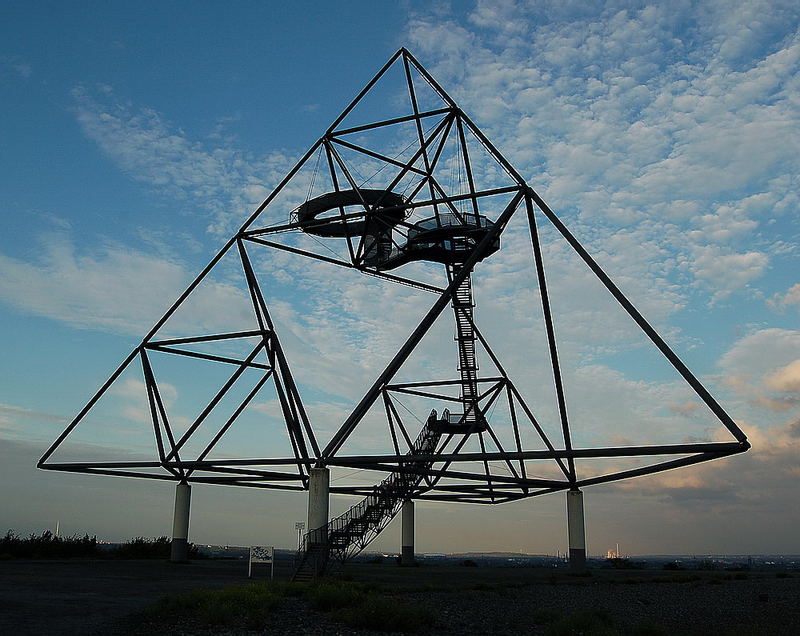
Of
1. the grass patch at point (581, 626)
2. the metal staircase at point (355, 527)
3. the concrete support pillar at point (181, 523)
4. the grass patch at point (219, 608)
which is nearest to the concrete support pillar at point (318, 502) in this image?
the metal staircase at point (355, 527)

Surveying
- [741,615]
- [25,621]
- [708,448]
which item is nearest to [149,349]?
[25,621]

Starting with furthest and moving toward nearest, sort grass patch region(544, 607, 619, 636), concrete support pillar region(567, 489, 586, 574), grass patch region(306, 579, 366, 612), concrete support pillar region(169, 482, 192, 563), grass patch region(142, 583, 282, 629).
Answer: concrete support pillar region(169, 482, 192, 563) → concrete support pillar region(567, 489, 586, 574) → grass patch region(306, 579, 366, 612) → grass patch region(142, 583, 282, 629) → grass patch region(544, 607, 619, 636)

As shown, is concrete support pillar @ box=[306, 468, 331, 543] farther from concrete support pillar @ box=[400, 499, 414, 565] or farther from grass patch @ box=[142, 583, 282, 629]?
concrete support pillar @ box=[400, 499, 414, 565]

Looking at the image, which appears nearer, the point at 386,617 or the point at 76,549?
the point at 386,617

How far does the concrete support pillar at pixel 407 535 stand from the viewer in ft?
145

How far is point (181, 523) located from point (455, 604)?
22120mm

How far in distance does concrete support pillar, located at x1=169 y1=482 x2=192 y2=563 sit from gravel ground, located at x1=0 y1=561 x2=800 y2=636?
23.9 ft

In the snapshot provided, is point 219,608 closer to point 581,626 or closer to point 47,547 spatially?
point 581,626

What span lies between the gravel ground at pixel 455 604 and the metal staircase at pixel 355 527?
2.63 m

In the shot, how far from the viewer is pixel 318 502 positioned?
2634 cm

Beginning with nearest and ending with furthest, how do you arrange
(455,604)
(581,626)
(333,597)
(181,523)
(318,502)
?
(581,626), (333,597), (455,604), (318,502), (181,523)

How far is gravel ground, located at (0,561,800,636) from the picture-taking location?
15.1 m

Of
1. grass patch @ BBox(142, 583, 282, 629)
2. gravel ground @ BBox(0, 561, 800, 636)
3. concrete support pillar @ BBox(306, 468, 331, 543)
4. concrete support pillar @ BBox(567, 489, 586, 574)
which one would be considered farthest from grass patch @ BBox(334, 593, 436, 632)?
concrete support pillar @ BBox(567, 489, 586, 574)

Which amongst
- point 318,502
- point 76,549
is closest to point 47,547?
point 76,549
